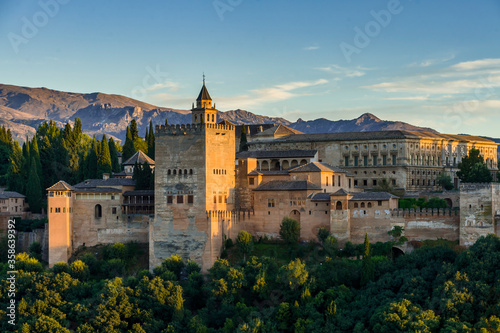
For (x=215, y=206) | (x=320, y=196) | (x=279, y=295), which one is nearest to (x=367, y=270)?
(x=279, y=295)

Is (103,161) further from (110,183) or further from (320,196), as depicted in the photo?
(320,196)

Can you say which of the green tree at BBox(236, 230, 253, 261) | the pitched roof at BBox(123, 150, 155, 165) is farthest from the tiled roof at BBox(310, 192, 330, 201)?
the pitched roof at BBox(123, 150, 155, 165)

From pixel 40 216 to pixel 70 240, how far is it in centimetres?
980

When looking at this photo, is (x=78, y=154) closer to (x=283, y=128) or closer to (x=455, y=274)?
(x=283, y=128)

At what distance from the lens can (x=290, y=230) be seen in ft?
175

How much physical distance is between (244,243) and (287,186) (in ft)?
17.4

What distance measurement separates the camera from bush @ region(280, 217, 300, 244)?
53281mm

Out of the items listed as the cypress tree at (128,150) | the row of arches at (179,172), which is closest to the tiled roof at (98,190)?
the row of arches at (179,172)

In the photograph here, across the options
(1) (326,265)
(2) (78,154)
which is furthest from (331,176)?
(2) (78,154)

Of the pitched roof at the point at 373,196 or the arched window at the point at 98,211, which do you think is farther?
the arched window at the point at 98,211

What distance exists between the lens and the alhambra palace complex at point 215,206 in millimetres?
51750

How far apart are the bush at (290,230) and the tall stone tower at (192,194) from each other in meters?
3.86

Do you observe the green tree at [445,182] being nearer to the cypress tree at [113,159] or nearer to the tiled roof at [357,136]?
the tiled roof at [357,136]

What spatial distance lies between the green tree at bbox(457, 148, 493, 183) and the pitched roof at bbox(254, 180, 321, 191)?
56.2ft
